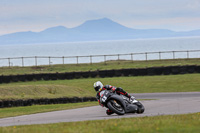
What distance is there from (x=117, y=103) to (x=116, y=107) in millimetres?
143

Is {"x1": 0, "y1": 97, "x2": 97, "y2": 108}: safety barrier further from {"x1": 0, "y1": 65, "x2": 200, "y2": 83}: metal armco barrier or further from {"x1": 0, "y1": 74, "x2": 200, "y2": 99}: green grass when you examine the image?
{"x1": 0, "y1": 65, "x2": 200, "y2": 83}: metal armco barrier

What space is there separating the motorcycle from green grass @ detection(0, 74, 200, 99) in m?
8.94

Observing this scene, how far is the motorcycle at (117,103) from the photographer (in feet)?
46.7

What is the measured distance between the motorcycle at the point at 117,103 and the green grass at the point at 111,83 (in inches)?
352

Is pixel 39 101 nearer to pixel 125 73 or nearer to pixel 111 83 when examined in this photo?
pixel 111 83

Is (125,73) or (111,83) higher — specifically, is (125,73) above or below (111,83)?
above

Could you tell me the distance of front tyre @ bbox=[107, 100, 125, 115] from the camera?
561 inches

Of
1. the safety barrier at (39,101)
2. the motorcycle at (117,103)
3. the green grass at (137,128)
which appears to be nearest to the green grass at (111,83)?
the safety barrier at (39,101)

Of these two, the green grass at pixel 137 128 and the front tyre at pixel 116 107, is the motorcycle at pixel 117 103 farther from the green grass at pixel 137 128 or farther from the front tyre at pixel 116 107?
the green grass at pixel 137 128

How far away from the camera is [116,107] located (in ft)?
47.4

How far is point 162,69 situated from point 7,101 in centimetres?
1989

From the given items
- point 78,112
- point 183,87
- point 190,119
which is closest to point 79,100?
point 78,112

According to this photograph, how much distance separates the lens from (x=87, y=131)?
397 inches

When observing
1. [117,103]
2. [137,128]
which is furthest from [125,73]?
[137,128]
